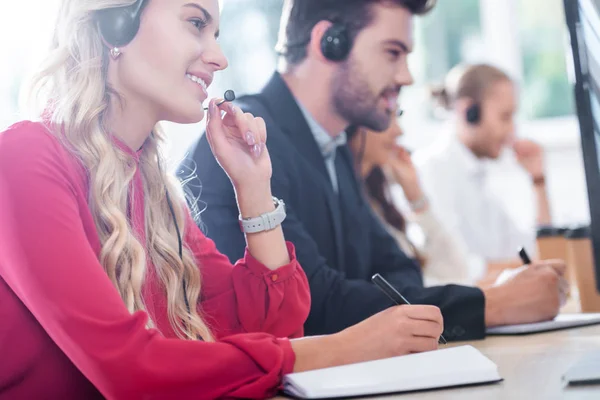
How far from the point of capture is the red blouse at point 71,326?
0.87 metres

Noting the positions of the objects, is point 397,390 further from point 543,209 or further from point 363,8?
point 543,209

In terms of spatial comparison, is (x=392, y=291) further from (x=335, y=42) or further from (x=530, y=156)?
(x=530, y=156)

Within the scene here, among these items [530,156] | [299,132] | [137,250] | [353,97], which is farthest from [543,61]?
[137,250]

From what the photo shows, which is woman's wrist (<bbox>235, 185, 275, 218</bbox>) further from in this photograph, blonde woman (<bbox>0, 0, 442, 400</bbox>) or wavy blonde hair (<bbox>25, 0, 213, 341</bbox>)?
wavy blonde hair (<bbox>25, 0, 213, 341</bbox>)

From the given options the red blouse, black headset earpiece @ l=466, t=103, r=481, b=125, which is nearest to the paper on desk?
the red blouse

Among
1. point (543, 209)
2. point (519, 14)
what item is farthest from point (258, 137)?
point (519, 14)

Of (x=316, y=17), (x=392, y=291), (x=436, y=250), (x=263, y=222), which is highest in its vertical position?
(x=316, y=17)

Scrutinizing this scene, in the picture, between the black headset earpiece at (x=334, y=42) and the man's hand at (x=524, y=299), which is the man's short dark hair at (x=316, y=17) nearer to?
the black headset earpiece at (x=334, y=42)

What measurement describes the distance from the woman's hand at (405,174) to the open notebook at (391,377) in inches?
72.6

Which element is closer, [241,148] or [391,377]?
[391,377]

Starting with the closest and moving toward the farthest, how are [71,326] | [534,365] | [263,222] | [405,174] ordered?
1. [71,326]
2. [534,365]
3. [263,222]
4. [405,174]

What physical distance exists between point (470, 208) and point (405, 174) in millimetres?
618

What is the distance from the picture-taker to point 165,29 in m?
1.18

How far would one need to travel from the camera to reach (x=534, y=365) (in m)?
0.99
